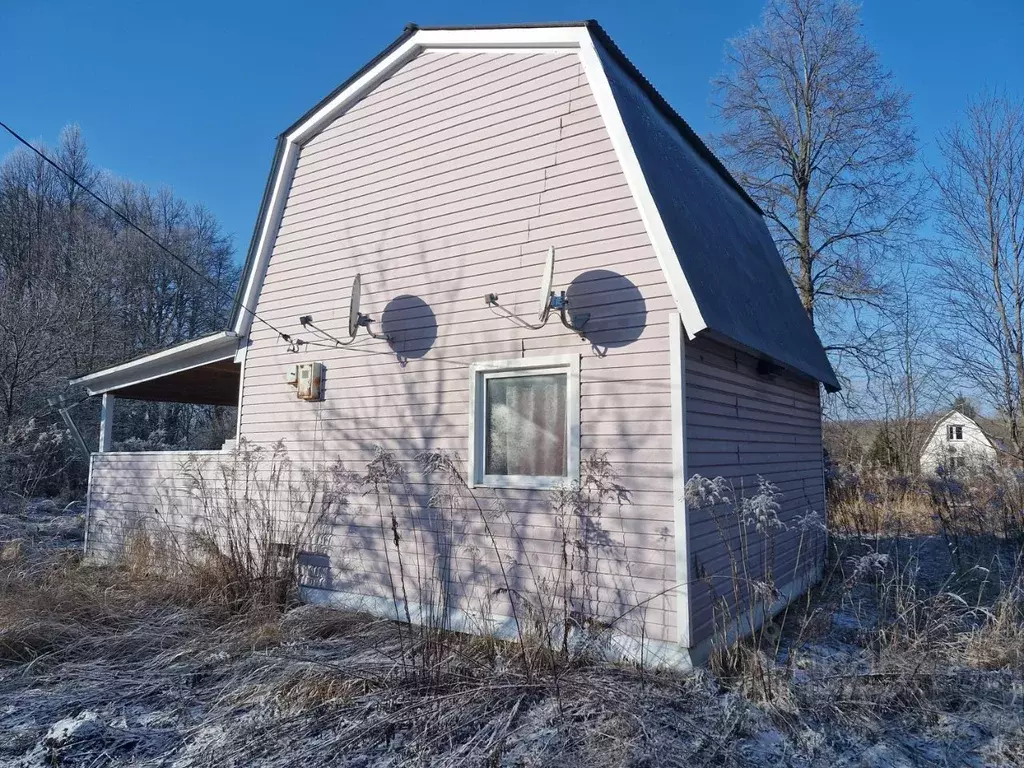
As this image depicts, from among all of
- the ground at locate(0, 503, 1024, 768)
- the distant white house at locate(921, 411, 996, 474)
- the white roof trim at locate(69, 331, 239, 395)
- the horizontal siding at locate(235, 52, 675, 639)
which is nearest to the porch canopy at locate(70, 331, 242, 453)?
the white roof trim at locate(69, 331, 239, 395)

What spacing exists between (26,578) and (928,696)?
702cm

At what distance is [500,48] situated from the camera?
240 inches

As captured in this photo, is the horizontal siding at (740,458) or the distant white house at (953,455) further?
the distant white house at (953,455)

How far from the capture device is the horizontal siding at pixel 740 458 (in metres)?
4.81

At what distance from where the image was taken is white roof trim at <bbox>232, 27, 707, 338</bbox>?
4816mm

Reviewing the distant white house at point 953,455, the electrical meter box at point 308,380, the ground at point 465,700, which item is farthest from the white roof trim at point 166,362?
the distant white house at point 953,455

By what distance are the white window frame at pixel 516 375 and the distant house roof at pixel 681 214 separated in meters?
1.06

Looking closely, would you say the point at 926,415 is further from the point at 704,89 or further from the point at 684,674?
the point at 684,674

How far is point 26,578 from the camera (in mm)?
5727

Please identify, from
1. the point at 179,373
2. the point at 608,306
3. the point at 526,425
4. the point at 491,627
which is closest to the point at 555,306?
the point at 608,306

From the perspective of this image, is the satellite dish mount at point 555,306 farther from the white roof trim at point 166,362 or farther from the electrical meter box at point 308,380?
the white roof trim at point 166,362

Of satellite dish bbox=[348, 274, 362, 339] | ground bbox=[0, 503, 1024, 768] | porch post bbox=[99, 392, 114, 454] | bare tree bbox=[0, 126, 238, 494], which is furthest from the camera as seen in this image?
bare tree bbox=[0, 126, 238, 494]

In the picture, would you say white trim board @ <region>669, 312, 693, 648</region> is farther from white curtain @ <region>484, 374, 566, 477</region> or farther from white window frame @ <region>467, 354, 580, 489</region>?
white curtain @ <region>484, 374, 566, 477</region>

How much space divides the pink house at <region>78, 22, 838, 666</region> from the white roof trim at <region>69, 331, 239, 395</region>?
0.22 feet
